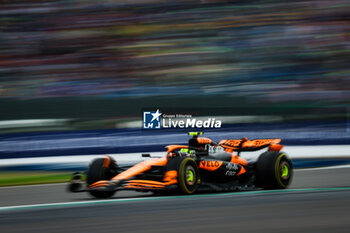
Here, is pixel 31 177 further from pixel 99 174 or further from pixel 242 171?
pixel 242 171

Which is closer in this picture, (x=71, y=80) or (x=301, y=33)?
(x=71, y=80)

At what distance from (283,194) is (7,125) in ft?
23.6

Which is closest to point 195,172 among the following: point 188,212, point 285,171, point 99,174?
point 99,174

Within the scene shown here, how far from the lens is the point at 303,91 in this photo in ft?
49.5

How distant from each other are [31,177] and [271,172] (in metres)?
4.60

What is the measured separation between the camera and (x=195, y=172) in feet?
22.1

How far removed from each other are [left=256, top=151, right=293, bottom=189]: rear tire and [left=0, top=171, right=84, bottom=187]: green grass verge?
368 centimetres

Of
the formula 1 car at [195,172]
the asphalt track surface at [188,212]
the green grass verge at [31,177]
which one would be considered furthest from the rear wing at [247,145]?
the green grass verge at [31,177]

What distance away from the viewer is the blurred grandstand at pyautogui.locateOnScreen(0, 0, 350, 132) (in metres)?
14.6

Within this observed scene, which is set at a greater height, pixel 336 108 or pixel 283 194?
pixel 336 108

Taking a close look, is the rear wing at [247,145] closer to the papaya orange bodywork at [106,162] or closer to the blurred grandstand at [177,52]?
the papaya orange bodywork at [106,162]

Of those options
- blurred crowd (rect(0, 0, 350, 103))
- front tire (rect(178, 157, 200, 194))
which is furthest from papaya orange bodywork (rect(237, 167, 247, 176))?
blurred crowd (rect(0, 0, 350, 103))

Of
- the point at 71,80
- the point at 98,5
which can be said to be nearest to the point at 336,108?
the point at 71,80

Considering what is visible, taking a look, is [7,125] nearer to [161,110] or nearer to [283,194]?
[161,110]
